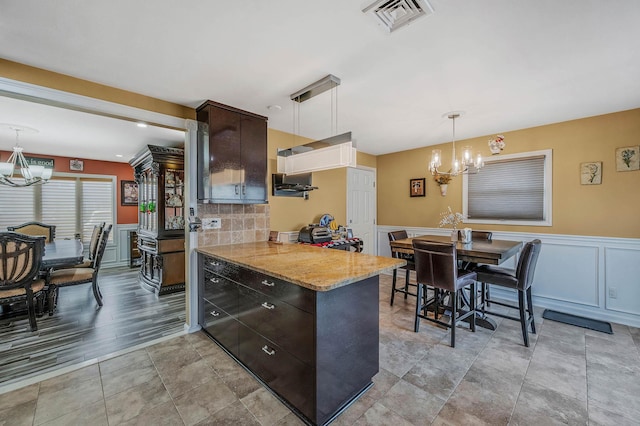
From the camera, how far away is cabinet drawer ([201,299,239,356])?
2229 millimetres

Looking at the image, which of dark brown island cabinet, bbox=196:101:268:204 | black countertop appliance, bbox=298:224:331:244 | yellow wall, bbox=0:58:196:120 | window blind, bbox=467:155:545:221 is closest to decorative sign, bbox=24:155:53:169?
yellow wall, bbox=0:58:196:120

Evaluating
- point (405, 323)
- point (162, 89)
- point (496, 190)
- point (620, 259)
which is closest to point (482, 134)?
point (496, 190)

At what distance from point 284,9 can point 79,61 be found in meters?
1.68

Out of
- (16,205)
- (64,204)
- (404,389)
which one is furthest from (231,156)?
(16,205)

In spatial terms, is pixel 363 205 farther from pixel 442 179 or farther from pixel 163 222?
pixel 163 222

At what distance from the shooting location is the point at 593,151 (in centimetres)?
323

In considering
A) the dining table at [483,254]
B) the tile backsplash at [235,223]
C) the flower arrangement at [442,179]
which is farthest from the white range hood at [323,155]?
the flower arrangement at [442,179]

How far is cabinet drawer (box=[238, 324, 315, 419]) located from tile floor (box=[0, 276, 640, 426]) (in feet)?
0.36

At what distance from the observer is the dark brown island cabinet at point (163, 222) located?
13.7 feet

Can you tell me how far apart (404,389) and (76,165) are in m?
7.05

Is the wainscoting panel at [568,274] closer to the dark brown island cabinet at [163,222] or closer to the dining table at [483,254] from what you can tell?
the dining table at [483,254]

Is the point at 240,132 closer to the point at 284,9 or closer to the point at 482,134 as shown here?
the point at 284,9

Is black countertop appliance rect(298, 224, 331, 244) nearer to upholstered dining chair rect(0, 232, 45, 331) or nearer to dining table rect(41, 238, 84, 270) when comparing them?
dining table rect(41, 238, 84, 270)

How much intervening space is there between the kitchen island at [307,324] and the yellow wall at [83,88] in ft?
5.53
